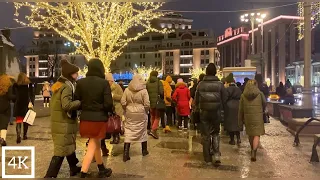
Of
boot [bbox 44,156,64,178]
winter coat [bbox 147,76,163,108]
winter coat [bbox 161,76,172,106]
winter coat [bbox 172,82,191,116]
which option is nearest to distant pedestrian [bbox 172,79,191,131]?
winter coat [bbox 172,82,191,116]

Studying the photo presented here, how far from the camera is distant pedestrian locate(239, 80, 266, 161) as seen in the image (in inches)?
298

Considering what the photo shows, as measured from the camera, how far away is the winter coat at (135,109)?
7.50 metres

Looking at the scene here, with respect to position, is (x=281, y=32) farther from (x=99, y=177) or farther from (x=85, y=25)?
(x=99, y=177)

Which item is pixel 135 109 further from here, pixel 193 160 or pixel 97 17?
pixel 97 17

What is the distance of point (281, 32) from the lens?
9512cm

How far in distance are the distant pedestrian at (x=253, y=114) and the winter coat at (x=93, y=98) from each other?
3253 millimetres

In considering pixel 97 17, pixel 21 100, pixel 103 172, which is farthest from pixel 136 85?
pixel 97 17

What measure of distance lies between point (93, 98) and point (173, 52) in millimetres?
101759

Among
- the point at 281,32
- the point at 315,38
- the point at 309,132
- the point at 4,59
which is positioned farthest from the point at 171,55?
the point at 309,132

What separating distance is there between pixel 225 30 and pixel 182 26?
19.1 meters

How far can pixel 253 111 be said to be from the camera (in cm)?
764

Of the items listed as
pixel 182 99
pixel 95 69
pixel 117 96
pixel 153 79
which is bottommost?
pixel 182 99

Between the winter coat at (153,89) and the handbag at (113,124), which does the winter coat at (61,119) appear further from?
the winter coat at (153,89)

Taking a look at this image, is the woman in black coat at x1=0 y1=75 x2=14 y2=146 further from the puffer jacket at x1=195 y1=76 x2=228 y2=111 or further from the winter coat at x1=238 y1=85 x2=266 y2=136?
the winter coat at x1=238 y1=85 x2=266 y2=136
